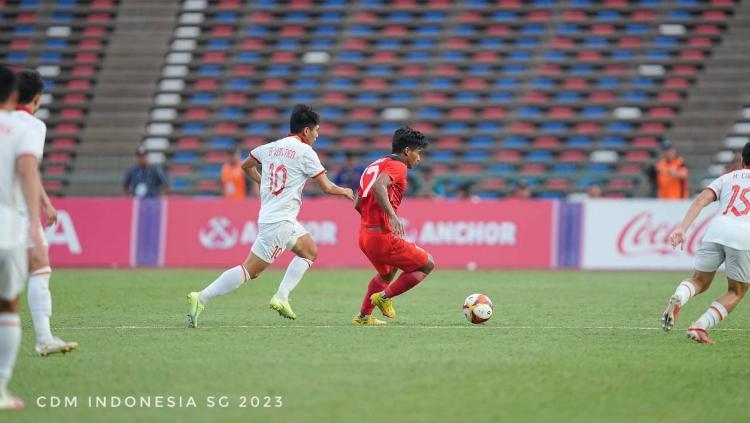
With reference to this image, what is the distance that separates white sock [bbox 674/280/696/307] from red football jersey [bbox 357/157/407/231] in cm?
287

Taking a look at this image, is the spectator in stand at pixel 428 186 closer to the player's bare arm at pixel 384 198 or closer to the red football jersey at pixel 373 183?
the red football jersey at pixel 373 183

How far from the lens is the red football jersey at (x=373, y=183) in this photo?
10609 mm

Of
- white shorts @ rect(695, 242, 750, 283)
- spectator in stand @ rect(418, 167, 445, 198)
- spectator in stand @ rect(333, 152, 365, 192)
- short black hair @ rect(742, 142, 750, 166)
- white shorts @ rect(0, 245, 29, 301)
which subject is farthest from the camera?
spectator in stand @ rect(418, 167, 445, 198)

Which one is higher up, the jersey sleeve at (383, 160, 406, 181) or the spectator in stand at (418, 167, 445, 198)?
the spectator in stand at (418, 167, 445, 198)

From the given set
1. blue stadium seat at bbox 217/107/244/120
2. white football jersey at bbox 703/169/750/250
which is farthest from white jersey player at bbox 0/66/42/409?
blue stadium seat at bbox 217/107/244/120

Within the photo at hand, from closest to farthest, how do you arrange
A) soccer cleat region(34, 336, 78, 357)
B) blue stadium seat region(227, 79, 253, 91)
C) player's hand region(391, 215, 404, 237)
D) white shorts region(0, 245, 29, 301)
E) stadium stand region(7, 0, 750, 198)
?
white shorts region(0, 245, 29, 301) → soccer cleat region(34, 336, 78, 357) → player's hand region(391, 215, 404, 237) → stadium stand region(7, 0, 750, 198) → blue stadium seat region(227, 79, 253, 91)

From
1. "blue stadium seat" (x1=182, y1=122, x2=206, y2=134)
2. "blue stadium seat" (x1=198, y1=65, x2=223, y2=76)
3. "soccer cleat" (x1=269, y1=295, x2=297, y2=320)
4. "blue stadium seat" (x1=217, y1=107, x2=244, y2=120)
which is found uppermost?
"blue stadium seat" (x1=198, y1=65, x2=223, y2=76)

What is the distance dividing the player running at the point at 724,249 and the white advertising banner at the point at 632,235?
457 inches

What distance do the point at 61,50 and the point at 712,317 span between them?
27.5 m

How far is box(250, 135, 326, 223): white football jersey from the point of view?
10.8 meters

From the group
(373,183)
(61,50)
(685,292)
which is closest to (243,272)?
(373,183)

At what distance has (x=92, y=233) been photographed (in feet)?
70.4

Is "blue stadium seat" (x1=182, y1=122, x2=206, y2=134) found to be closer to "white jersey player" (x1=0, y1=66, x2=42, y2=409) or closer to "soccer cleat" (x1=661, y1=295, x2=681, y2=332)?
"soccer cleat" (x1=661, y1=295, x2=681, y2=332)

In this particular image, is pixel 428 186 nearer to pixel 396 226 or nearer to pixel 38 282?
pixel 396 226
